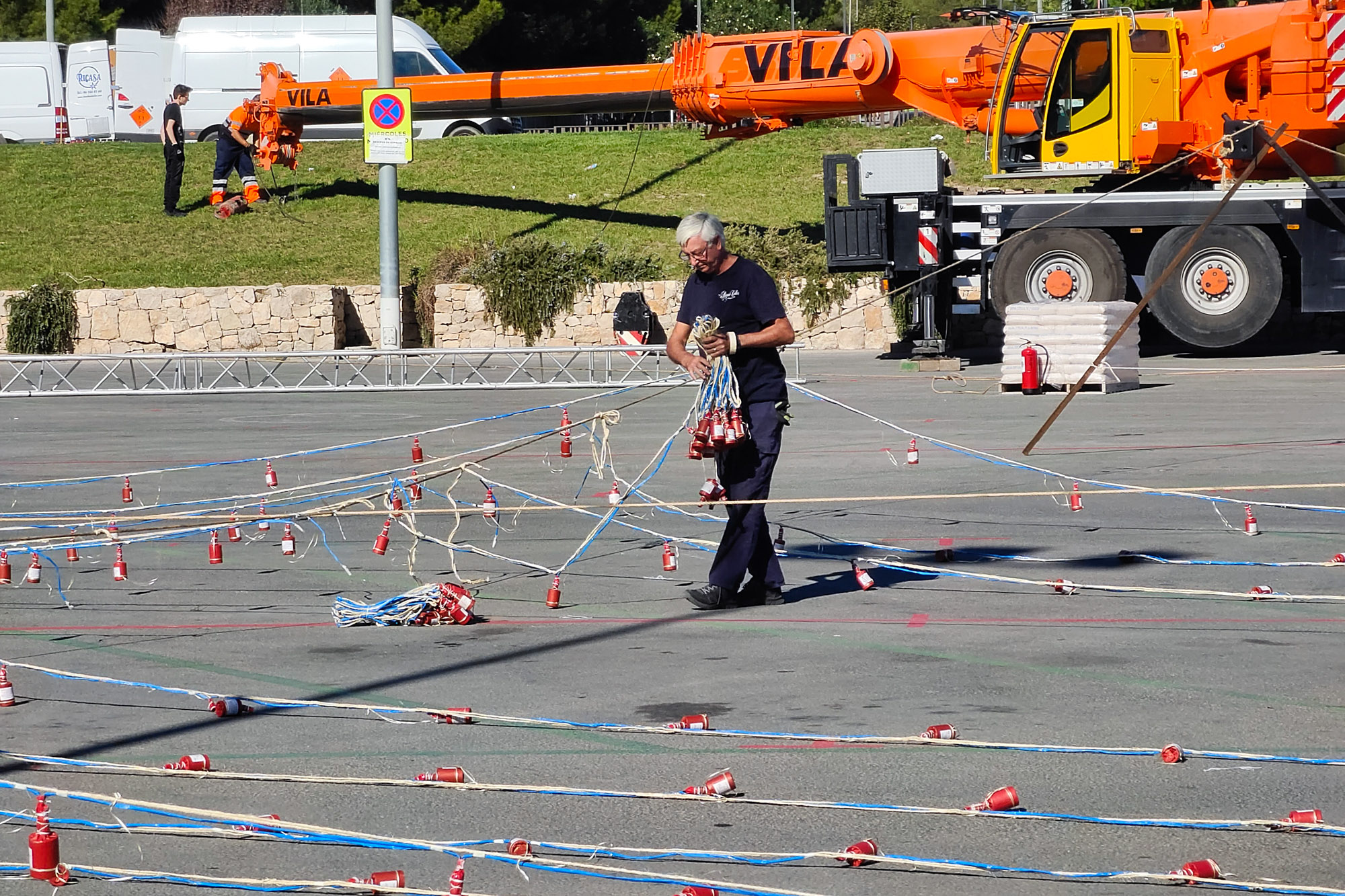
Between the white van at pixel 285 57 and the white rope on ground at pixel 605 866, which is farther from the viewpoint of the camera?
the white van at pixel 285 57

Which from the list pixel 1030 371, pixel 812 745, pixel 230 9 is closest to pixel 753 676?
pixel 812 745

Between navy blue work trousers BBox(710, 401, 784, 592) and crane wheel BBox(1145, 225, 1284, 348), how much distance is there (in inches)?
516

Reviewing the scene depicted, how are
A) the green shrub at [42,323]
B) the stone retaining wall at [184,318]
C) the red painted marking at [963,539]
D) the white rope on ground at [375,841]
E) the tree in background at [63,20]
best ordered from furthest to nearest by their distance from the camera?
the tree in background at [63,20] < the stone retaining wall at [184,318] < the green shrub at [42,323] < the red painted marking at [963,539] < the white rope on ground at [375,841]

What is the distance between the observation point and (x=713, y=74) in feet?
76.8

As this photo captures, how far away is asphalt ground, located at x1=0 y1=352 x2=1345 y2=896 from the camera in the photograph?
4648 millimetres

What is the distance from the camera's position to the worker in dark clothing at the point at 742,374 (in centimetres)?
779

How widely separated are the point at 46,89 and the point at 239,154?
12.2m

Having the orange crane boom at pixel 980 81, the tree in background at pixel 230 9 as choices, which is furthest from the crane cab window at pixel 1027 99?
the tree in background at pixel 230 9

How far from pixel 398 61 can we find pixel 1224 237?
20.5 meters

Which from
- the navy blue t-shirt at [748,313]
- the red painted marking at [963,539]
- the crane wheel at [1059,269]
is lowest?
the red painted marking at [963,539]

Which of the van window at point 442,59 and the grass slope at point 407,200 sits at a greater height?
the van window at point 442,59

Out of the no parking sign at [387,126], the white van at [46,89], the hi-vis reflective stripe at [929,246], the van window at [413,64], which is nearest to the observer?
the hi-vis reflective stripe at [929,246]

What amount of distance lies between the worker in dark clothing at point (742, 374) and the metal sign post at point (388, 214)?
1580 cm

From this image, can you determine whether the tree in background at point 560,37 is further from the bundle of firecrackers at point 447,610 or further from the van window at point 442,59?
the bundle of firecrackers at point 447,610
